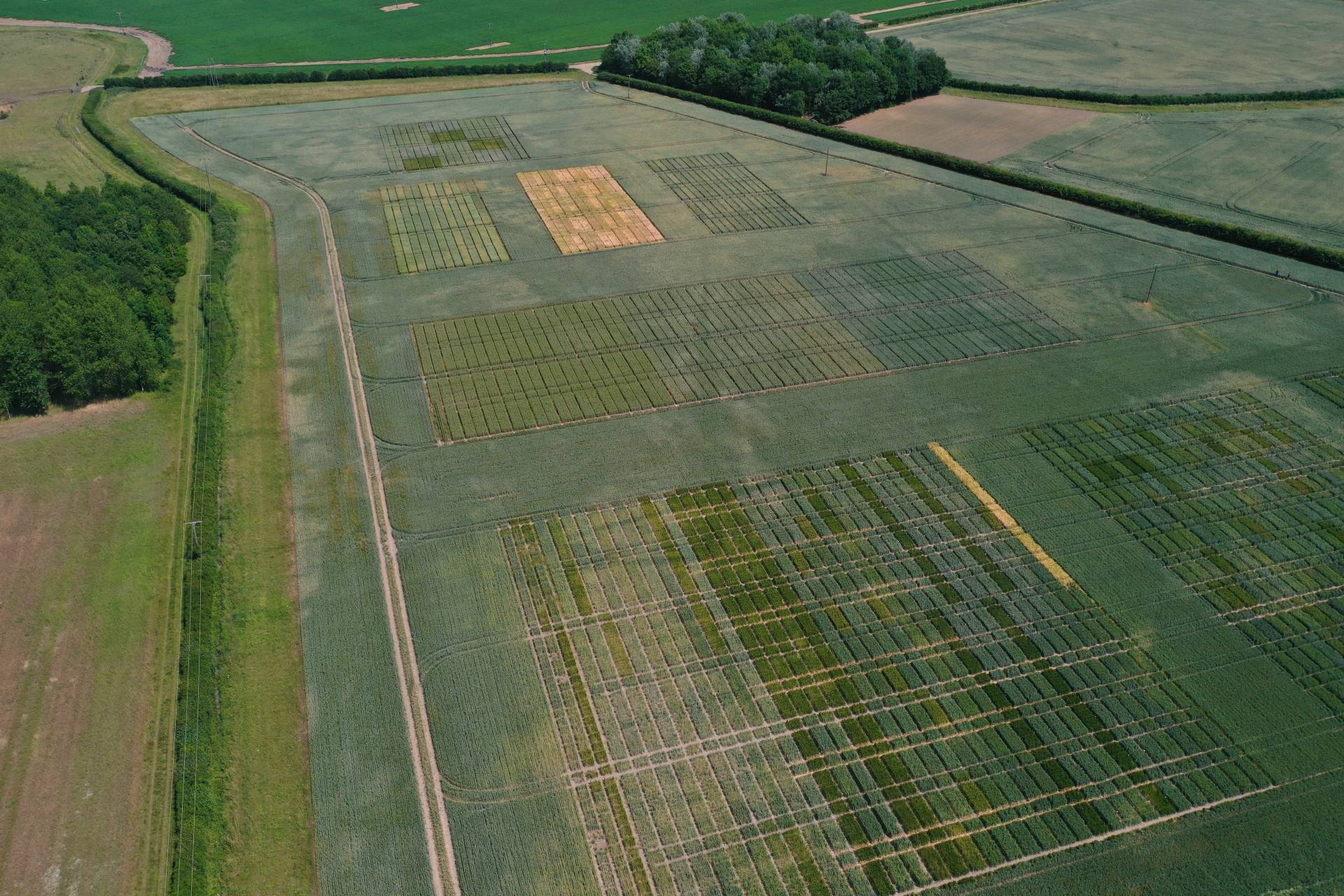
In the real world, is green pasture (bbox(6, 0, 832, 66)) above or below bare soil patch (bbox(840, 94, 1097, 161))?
above

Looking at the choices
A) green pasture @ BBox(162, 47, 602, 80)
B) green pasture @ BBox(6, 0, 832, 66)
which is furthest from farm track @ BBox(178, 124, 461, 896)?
green pasture @ BBox(6, 0, 832, 66)

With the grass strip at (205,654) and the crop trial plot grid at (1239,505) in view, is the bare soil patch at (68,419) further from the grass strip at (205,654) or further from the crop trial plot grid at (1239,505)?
the crop trial plot grid at (1239,505)

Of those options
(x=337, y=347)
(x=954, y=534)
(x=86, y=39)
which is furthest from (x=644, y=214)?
(x=86, y=39)

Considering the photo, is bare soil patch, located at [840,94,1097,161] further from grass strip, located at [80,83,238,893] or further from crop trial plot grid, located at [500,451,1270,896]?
grass strip, located at [80,83,238,893]

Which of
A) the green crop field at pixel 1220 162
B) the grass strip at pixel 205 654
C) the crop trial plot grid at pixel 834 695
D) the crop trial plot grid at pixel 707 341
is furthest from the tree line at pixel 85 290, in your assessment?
the green crop field at pixel 1220 162

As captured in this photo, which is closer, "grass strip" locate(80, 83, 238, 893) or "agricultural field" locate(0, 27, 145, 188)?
"grass strip" locate(80, 83, 238, 893)

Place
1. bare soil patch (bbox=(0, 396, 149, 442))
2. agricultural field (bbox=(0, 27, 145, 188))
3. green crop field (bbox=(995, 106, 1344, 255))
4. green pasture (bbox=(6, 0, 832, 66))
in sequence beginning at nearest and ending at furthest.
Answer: bare soil patch (bbox=(0, 396, 149, 442)), green crop field (bbox=(995, 106, 1344, 255)), agricultural field (bbox=(0, 27, 145, 188)), green pasture (bbox=(6, 0, 832, 66))

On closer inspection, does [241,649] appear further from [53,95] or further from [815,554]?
[53,95]

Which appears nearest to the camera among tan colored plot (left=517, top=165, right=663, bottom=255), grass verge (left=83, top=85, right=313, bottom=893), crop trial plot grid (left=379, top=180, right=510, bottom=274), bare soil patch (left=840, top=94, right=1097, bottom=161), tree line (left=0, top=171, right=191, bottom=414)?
grass verge (left=83, top=85, right=313, bottom=893)

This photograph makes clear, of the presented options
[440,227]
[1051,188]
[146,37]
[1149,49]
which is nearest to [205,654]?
[440,227]
